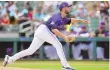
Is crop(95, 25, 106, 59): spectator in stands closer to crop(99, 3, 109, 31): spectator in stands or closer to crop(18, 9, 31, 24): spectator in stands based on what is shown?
crop(99, 3, 109, 31): spectator in stands

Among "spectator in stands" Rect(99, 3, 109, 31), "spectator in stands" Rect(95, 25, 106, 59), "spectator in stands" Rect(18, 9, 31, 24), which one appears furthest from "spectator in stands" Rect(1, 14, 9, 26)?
"spectator in stands" Rect(99, 3, 109, 31)

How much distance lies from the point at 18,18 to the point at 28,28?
67cm

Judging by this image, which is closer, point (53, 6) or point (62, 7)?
point (62, 7)

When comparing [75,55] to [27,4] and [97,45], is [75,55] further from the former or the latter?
[27,4]

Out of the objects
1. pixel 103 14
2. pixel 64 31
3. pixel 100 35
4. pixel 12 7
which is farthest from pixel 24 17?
pixel 103 14

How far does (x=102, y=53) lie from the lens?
52.1 ft

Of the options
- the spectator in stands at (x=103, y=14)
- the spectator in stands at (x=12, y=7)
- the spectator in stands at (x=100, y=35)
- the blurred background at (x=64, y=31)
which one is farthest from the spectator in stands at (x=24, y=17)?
the spectator in stands at (x=103, y=14)

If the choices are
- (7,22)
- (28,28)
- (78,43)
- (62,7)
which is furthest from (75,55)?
(62,7)

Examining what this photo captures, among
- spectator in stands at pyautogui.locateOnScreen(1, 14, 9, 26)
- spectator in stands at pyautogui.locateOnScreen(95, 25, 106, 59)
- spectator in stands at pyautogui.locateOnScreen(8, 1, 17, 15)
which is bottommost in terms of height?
spectator in stands at pyautogui.locateOnScreen(95, 25, 106, 59)

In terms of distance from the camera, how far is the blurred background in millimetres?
15727

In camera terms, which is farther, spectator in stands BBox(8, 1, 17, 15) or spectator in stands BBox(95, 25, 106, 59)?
spectator in stands BBox(8, 1, 17, 15)

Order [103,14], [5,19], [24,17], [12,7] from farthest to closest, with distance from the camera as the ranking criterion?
[12,7] → [103,14] → [5,19] → [24,17]

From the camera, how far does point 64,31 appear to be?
15.8m

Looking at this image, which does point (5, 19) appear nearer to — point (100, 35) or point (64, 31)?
point (64, 31)
